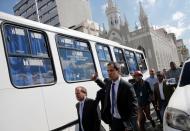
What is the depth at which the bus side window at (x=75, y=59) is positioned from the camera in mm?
7219

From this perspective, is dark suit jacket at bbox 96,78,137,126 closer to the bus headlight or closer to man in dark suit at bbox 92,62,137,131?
man in dark suit at bbox 92,62,137,131

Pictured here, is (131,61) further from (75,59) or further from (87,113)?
(87,113)

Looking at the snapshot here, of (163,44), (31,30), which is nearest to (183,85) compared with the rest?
(31,30)

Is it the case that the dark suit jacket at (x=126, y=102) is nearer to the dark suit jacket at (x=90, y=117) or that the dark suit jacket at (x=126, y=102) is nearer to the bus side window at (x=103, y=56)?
the dark suit jacket at (x=90, y=117)

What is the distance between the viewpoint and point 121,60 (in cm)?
1199

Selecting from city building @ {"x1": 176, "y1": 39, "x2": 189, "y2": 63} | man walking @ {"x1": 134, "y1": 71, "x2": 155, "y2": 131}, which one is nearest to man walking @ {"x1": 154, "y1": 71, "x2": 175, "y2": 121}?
man walking @ {"x1": 134, "y1": 71, "x2": 155, "y2": 131}

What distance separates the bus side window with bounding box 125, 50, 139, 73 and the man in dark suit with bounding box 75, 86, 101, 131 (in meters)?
7.17

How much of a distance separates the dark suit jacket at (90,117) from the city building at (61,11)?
88.1 meters

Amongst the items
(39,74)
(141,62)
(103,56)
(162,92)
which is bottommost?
(162,92)

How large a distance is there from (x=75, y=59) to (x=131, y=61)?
593 cm

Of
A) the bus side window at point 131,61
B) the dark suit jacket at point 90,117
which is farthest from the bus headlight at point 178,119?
the bus side window at point 131,61

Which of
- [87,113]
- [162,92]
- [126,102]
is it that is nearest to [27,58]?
[87,113]

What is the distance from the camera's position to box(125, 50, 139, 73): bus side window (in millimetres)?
12961

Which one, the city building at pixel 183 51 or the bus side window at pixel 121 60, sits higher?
the city building at pixel 183 51
